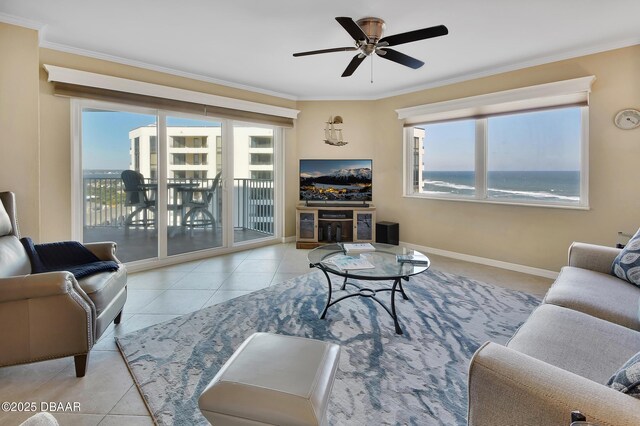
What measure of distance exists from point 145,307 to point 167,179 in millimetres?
1886

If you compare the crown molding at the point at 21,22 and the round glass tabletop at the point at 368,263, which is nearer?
the round glass tabletop at the point at 368,263

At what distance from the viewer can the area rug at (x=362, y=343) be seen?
1612 mm

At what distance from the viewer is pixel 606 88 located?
3.25 meters

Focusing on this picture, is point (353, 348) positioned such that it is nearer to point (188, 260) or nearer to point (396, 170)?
point (188, 260)

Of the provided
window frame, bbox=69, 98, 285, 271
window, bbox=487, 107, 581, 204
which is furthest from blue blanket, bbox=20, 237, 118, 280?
window, bbox=487, 107, 581, 204

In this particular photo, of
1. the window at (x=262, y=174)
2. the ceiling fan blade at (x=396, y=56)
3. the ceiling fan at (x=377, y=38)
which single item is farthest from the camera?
the window at (x=262, y=174)

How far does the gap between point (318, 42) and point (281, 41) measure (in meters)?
0.37

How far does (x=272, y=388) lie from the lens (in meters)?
1.04

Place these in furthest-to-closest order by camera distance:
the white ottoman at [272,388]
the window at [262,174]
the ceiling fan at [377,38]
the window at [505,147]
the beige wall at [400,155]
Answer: the window at [262,174], the window at [505,147], the beige wall at [400,155], the ceiling fan at [377,38], the white ottoman at [272,388]

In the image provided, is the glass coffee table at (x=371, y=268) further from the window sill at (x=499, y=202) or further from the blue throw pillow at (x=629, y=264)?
the window sill at (x=499, y=202)

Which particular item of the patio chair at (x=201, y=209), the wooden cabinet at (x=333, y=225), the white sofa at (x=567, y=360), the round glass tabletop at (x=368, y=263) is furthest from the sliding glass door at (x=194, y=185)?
the white sofa at (x=567, y=360)

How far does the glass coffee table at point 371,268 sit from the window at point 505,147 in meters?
2.02

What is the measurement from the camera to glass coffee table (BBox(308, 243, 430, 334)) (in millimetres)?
2359

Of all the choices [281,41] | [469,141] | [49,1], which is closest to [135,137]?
[49,1]
